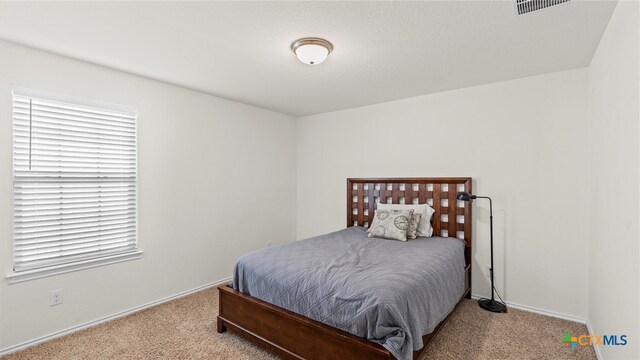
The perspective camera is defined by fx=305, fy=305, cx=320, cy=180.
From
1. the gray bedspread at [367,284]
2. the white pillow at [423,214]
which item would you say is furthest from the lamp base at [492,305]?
the white pillow at [423,214]

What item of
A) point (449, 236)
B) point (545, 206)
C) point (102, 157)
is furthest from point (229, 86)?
point (545, 206)

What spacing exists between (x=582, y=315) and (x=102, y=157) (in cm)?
462

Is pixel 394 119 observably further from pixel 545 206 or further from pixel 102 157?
pixel 102 157

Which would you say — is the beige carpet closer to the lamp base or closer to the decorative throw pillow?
the lamp base

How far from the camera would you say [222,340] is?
2477 mm

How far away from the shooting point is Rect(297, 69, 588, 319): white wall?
9.27 feet

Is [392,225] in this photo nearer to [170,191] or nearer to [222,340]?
[222,340]

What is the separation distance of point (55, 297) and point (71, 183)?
0.94m

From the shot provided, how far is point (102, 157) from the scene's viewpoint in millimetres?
2795

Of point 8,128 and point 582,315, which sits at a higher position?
point 8,128

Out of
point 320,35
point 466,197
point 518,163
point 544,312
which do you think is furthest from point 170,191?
point 544,312

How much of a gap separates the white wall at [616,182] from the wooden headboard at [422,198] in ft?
3.54

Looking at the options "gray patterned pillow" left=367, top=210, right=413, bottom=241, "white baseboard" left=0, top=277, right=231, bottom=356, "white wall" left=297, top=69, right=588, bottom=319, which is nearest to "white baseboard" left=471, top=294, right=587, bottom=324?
"white wall" left=297, top=69, right=588, bottom=319

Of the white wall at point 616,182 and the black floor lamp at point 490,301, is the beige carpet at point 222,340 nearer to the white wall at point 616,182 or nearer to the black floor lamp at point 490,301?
the black floor lamp at point 490,301
